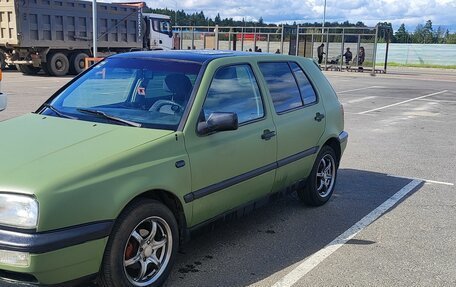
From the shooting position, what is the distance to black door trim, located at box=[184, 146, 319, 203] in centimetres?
364

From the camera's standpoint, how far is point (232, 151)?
156 inches

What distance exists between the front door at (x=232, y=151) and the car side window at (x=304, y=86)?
0.89m

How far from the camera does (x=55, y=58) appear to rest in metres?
23.2

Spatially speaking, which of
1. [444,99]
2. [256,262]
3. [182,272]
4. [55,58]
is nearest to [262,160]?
[256,262]

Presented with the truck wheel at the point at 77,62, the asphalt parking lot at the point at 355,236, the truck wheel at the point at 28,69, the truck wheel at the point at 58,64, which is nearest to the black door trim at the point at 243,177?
the asphalt parking lot at the point at 355,236

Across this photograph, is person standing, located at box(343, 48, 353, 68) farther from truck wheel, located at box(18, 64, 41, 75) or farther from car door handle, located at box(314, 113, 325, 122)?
car door handle, located at box(314, 113, 325, 122)

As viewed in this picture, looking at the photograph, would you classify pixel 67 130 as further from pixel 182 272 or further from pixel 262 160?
pixel 262 160

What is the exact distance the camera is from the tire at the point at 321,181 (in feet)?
17.6

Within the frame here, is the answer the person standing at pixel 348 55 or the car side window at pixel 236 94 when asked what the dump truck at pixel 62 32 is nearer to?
the person standing at pixel 348 55

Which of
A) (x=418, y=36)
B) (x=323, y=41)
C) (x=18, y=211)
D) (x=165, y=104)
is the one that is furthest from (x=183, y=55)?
(x=418, y=36)

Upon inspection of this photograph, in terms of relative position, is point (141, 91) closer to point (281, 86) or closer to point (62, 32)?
point (281, 86)

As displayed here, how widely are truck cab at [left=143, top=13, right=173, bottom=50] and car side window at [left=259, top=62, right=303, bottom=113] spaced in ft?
77.2

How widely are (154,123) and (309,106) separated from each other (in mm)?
2087

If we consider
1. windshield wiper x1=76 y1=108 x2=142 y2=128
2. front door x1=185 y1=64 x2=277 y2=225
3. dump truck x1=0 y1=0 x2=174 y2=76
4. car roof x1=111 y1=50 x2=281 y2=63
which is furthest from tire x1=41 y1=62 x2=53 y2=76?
front door x1=185 y1=64 x2=277 y2=225
